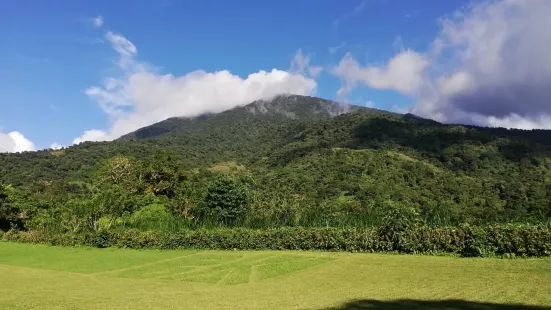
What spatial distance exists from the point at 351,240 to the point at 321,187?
4504 centimetres

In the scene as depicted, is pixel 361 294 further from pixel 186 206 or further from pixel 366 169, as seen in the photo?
pixel 366 169

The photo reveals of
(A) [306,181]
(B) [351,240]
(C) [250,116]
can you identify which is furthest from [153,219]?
(C) [250,116]

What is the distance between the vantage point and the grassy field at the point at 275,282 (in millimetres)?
12859

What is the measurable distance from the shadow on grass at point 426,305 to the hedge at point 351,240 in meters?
9.99

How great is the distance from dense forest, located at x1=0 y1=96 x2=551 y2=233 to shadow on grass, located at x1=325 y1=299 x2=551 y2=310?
1232 cm

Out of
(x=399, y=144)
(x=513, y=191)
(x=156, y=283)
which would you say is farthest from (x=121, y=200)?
(x=399, y=144)

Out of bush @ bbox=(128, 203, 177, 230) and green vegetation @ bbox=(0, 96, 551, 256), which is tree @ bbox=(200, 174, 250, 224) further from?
bush @ bbox=(128, 203, 177, 230)

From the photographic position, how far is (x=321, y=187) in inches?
2788

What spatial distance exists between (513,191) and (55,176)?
75476mm

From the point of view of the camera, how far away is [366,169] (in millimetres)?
74875

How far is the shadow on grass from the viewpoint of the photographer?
11.0 m

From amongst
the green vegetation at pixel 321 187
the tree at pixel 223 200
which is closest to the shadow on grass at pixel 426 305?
the green vegetation at pixel 321 187

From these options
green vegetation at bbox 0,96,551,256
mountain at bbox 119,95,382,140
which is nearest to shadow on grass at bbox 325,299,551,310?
green vegetation at bbox 0,96,551,256

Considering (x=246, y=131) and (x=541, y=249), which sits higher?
(x=246, y=131)
